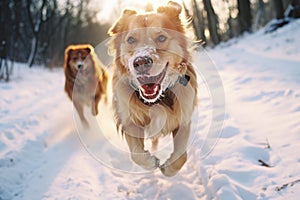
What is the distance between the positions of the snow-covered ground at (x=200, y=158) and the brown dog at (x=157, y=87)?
326mm

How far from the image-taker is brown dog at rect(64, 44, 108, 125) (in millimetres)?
5699

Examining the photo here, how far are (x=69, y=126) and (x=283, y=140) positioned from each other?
155 inches

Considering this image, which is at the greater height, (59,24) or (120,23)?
(120,23)

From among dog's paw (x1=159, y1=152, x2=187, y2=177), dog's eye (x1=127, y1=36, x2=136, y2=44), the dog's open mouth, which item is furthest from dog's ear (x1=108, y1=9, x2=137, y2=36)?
dog's paw (x1=159, y1=152, x2=187, y2=177)

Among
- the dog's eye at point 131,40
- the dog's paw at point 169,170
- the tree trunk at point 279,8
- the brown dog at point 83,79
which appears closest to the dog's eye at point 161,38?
the dog's eye at point 131,40

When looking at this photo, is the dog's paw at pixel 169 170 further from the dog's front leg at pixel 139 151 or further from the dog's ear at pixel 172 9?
the dog's ear at pixel 172 9

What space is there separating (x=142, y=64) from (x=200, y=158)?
4.20 feet

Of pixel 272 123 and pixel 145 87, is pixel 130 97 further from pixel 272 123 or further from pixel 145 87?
pixel 272 123

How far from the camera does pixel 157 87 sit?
2738 mm

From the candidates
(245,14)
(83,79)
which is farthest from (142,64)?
(245,14)

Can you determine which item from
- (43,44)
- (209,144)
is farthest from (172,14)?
(43,44)

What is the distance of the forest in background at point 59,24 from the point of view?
9.87m

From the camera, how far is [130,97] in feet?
9.68

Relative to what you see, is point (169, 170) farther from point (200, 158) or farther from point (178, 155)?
point (200, 158)
